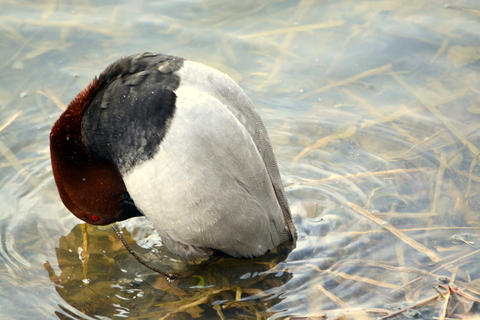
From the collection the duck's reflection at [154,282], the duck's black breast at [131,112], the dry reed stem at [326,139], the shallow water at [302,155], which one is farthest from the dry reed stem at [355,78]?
the duck's black breast at [131,112]

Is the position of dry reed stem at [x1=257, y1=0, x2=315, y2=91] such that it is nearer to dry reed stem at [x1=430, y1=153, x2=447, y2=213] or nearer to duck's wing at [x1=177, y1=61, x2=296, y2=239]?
dry reed stem at [x1=430, y1=153, x2=447, y2=213]

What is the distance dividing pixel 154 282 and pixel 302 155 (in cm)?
178

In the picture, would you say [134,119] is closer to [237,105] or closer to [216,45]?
[237,105]

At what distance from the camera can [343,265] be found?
4020mm

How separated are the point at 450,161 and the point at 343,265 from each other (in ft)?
4.98

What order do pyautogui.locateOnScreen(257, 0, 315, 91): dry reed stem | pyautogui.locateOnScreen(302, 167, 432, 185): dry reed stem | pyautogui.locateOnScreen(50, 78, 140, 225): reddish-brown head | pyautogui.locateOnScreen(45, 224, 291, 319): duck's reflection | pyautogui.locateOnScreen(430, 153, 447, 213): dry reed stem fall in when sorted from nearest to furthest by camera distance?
pyautogui.locateOnScreen(50, 78, 140, 225): reddish-brown head < pyautogui.locateOnScreen(45, 224, 291, 319): duck's reflection < pyautogui.locateOnScreen(430, 153, 447, 213): dry reed stem < pyautogui.locateOnScreen(302, 167, 432, 185): dry reed stem < pyautogui.locateOnScreen(257, 0, 315, 91): dry reed stem

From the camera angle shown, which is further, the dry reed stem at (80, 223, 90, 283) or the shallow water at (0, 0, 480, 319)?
the dry reed stem at (80, 223, 90, 283)

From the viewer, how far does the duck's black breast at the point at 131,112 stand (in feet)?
10.8

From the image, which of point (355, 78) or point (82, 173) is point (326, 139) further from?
point (82, 173)

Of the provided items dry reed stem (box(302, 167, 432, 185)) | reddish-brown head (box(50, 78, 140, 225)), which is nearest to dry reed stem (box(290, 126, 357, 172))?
dry reed stem (box(302, 167, 432, 185))

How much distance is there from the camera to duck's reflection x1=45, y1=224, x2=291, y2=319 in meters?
3.77

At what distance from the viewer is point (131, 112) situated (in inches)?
131

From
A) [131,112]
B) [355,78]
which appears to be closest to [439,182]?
[355,78]

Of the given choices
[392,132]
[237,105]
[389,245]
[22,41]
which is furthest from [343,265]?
[22,41]
